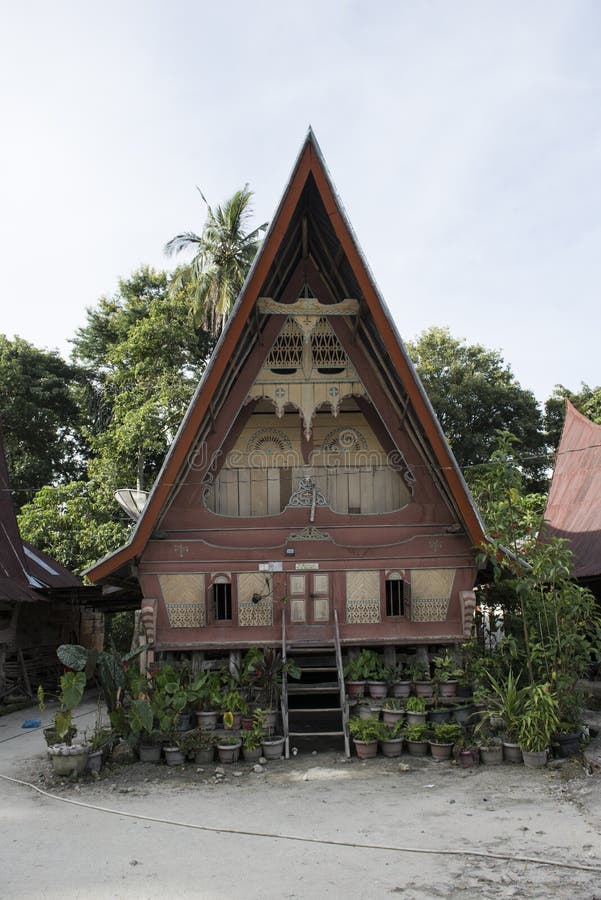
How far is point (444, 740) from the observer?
37.1 feet

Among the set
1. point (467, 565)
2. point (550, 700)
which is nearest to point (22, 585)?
point (467, 565)

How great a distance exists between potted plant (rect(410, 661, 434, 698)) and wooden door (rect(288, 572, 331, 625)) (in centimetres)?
165

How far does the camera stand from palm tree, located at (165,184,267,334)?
105ft

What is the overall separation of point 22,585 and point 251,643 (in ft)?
25.7

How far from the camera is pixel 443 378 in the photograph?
119 feet

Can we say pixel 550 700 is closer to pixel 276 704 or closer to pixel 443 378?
pixel 276 704

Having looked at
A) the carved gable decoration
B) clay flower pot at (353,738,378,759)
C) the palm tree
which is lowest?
clay flower pot at (353,738,378,759)

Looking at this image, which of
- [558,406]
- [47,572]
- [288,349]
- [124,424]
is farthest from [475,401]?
[288,349]

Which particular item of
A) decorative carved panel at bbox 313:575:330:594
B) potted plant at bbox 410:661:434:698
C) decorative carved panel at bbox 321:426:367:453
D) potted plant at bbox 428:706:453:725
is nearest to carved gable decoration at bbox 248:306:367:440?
decorative carved panel at bbox 321:426:367:453

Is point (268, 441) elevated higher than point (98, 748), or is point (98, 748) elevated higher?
point (268, 441)

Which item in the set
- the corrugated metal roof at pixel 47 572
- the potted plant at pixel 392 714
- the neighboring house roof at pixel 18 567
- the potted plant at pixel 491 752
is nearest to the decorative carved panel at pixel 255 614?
the potted plant at pixel 392 714

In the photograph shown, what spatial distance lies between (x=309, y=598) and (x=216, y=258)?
22.4m

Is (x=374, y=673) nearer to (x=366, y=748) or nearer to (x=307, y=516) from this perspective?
(x=366, y=748)

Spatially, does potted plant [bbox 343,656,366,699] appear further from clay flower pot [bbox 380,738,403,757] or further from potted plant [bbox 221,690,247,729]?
potted plant [bbox 221,690,247,729]
